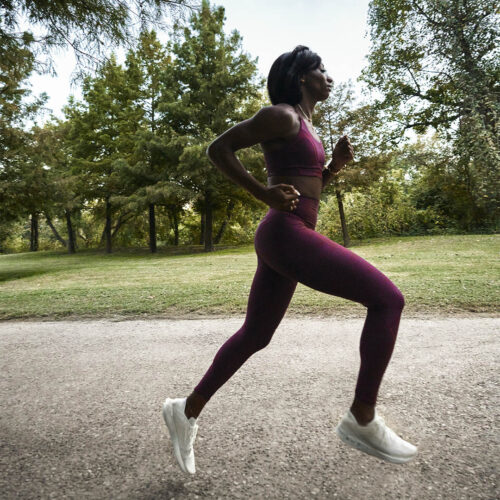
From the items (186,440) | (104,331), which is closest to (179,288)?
(104,331)

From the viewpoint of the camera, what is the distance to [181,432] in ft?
5.99

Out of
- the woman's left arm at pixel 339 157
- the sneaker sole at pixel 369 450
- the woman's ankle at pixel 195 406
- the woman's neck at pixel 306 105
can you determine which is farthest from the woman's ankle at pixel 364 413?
the woman's neck at pixel 306 105

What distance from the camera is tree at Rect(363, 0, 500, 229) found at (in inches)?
557

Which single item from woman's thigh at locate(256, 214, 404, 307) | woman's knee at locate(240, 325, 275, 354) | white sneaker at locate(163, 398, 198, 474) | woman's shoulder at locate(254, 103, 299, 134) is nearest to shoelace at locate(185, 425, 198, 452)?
white sneaker at locate(163, 398, 198, 474)

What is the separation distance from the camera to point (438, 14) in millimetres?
16188

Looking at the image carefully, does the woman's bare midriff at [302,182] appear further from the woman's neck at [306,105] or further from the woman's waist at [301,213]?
the woman's neck at [306,105]

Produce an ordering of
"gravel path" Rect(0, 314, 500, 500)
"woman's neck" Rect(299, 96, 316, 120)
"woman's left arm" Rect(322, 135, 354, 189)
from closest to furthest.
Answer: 1. "gravel path" Rect(0, 314, 500, 500)
2. "woman's neck" Rect(299, 96, 316, 120)
3. "woman's left arm" Rect(322, 135, 354, 189)

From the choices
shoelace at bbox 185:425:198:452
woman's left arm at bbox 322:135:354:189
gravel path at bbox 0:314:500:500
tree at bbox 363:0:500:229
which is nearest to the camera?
gravel path at bbox 0:314:500:500

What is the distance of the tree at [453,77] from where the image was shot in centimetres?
1414

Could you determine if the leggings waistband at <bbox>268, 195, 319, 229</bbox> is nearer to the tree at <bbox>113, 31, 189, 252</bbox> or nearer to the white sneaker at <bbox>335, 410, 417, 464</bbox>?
the white sneaker at <bbox>335, 410, 417, 464</bbox>

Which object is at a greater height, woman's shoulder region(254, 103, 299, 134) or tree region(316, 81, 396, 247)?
tree region(316, 81, 396, 247)

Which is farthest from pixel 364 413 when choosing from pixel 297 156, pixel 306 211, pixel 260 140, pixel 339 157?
pixel 339 157

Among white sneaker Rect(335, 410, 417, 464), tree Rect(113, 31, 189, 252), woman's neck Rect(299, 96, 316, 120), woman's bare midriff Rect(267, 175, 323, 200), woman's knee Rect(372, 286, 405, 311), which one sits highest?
tree Rect(113, 31, 189, 252)

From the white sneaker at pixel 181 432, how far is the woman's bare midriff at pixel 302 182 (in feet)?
4.04
